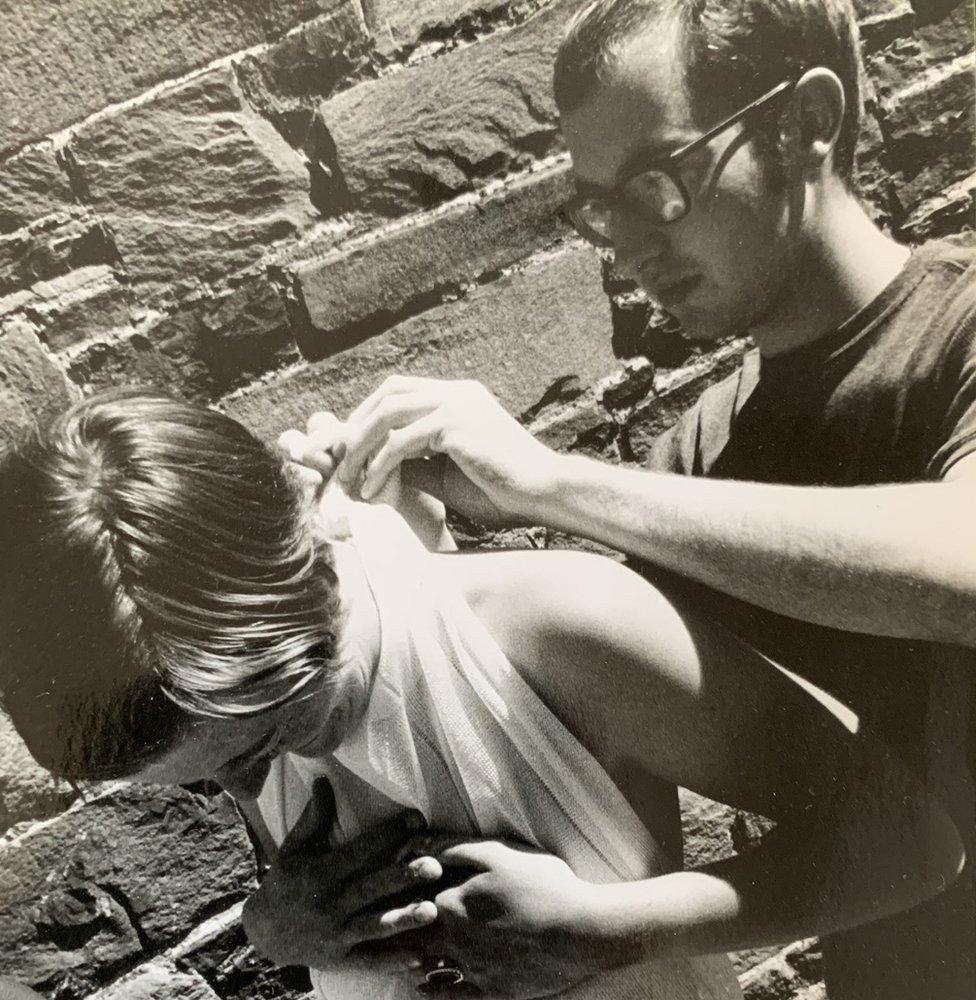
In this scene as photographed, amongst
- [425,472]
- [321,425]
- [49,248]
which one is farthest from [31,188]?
[425,472]

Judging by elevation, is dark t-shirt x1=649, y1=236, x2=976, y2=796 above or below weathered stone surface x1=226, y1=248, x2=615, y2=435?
below

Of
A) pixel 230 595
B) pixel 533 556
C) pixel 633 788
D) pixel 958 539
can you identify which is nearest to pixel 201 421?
pixel 230 595

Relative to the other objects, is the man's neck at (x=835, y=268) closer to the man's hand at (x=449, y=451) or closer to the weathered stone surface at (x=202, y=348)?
the man's hand at (x=449, y=451)

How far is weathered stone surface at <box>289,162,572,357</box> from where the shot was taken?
878 mm

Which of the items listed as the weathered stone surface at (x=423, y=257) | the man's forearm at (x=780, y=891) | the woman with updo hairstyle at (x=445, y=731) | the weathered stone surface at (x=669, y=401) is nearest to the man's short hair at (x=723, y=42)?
the weathered stone surface at (x=423, y=257)

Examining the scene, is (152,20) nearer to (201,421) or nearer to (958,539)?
(201,421)

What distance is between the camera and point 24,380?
0.81 meters

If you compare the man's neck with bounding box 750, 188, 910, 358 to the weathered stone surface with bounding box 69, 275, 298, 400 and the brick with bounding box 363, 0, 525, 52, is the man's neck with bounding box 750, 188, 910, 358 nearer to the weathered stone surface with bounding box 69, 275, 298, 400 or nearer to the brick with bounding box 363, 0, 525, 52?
the brick with bounding box 363, 0, 525, 52

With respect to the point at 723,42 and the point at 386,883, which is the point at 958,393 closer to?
the point at 723,42

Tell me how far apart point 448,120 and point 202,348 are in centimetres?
31

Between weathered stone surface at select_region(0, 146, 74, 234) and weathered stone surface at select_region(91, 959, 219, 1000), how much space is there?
0.74 metres

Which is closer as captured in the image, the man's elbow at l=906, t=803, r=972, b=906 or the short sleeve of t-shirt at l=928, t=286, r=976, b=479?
the short sleeve of t-shirt at l=928, t=286, r=976, b=479

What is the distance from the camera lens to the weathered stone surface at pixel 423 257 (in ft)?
2.88

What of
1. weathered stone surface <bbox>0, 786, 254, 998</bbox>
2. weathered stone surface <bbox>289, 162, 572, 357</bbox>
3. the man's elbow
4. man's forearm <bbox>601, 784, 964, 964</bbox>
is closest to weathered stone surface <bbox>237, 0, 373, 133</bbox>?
weathered stone surface <bbox>289, 162, 572, 357</bbox>
